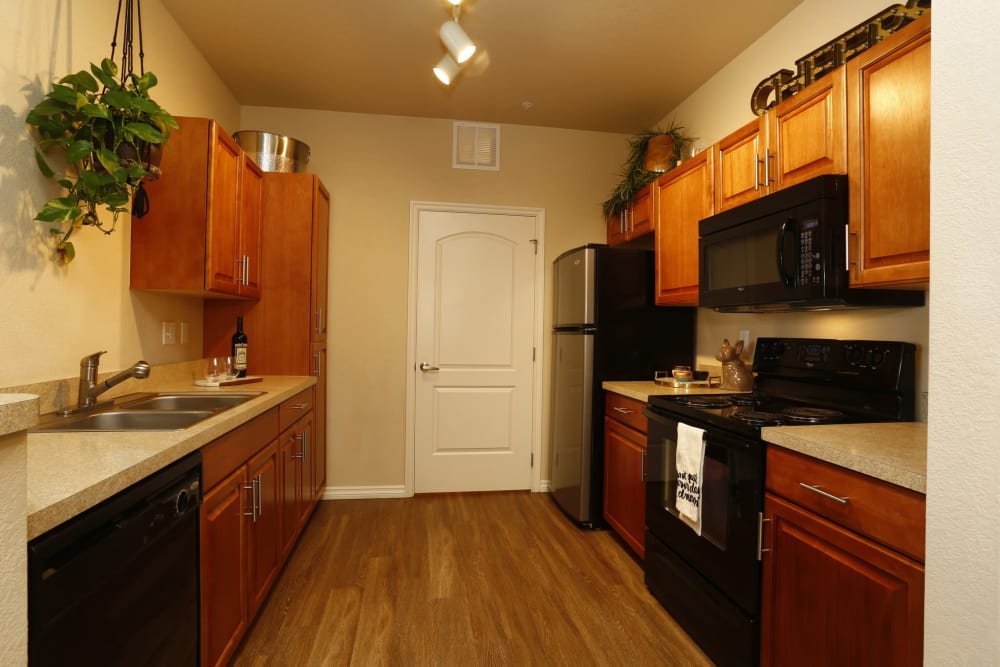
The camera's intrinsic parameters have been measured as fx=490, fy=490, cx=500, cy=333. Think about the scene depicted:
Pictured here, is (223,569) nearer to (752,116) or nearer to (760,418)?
(760,418)

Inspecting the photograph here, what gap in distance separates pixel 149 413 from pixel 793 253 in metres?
2.38

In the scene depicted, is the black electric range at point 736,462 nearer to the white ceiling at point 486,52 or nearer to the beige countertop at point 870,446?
the beige countertop at point 870,446

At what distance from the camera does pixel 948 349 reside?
0.89 m

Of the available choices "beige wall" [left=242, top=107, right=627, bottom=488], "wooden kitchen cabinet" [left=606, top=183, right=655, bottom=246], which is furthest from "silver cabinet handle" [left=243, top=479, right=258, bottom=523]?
"wooden kitchen cabinet" [left=606, top=183, right=655, bottom=246]

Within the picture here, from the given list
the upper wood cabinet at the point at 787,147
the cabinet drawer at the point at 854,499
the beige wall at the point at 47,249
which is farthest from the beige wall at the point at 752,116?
the beige wall at the point at 47,249

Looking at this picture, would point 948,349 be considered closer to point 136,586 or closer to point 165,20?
point 136,586

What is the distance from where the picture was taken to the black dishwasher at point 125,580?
0.83 metres

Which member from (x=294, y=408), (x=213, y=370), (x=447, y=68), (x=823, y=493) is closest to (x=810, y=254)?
(x=823, y=493)

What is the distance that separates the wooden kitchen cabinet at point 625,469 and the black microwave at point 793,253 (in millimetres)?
777

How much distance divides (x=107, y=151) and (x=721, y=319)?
2916 millimetres

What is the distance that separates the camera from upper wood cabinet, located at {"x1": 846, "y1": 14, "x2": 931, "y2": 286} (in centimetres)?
144

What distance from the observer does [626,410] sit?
2676 mm

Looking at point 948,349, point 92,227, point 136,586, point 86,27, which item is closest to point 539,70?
point 86,27

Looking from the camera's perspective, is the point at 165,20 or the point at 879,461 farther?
the point at 165,20
